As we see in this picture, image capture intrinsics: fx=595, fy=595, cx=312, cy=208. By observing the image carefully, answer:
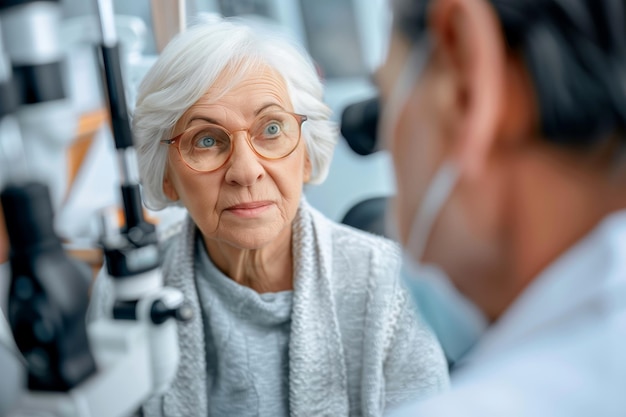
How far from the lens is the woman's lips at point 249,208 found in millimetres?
868

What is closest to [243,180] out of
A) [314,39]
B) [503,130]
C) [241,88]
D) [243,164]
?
[243,164]

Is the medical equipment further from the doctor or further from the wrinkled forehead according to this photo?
the doctor

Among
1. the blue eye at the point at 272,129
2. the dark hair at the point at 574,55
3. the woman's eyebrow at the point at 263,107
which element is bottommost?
the blue eye at the point at 272,129

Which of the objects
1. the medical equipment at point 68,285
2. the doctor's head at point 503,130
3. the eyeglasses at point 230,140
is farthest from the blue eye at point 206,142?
the doctor's head at point 503,130

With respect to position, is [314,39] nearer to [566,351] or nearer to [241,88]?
[241,88]

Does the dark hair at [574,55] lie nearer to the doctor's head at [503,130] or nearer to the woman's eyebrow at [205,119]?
the doctor's head at [503,130]

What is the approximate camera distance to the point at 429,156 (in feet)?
2.00

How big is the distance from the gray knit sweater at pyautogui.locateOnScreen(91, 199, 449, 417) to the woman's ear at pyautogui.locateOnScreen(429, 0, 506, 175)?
1.32 ft

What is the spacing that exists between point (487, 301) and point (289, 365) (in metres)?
A: 0.37

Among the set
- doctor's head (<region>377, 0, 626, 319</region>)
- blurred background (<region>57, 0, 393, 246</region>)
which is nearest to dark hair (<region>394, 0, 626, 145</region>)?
doctor's head (<region>377, 0, 626, 319</region>)

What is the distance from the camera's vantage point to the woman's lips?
0.87 m

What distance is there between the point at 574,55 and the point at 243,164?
460mm

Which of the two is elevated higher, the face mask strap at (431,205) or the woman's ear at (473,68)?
the woman's ear at (473,68)

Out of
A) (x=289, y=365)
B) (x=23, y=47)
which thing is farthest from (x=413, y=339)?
(x=23, y=47)
